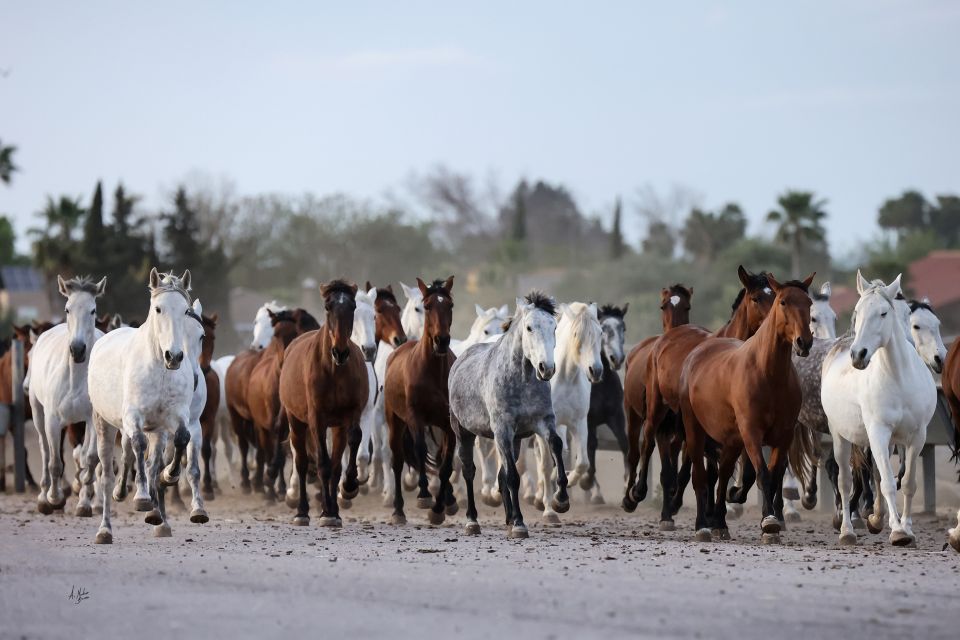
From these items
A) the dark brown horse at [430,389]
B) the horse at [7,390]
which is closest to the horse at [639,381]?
the dark brown horse at [430,389]

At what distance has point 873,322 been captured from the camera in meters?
11.6

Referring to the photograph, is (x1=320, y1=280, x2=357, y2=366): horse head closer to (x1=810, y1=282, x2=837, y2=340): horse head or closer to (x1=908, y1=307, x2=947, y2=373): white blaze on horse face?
(x1=810, y1=282, x2=837, y2=340): horse head

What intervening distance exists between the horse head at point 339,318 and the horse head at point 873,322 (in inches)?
191

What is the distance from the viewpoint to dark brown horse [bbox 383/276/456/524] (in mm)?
14086

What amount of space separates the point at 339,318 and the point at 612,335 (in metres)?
4.06

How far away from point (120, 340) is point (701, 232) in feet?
212

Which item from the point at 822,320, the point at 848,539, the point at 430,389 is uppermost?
the point at 822,320

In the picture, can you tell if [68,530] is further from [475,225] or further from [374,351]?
[475,225]

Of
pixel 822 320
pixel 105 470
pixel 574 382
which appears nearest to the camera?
pixel 105 470

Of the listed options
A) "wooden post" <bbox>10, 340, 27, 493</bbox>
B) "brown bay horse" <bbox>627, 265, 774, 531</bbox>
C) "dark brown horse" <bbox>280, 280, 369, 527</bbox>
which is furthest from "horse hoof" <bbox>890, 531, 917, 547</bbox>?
"wooden post" <bbox>10, 340, 27, 493</bbox>

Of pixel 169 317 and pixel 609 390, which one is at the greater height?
pixel 169 317

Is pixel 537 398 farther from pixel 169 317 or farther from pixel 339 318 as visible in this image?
pixel 169 317

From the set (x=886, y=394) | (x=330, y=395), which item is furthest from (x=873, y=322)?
(x=330, y=395)

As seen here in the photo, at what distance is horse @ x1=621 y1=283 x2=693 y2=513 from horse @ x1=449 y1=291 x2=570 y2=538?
2.49m
